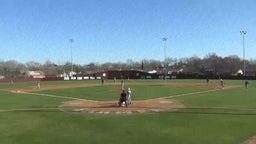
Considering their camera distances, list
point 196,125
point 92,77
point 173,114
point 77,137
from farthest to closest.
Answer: point 92,77 < point 173,114 < point 196,125 < point 77,137

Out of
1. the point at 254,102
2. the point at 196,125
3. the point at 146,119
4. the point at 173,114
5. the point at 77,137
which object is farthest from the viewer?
the point at 254,102

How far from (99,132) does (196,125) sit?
6362 millimetres

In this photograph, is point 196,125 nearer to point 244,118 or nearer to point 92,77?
point 244,118

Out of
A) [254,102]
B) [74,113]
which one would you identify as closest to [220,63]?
[254,102]

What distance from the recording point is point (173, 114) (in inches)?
1190

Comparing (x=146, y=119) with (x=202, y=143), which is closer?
(x=202, y=143)

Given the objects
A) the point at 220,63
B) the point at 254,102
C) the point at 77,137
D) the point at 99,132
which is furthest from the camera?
the point at 220,63

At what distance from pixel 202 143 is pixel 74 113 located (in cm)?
1433

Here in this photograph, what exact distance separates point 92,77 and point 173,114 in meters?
94.0

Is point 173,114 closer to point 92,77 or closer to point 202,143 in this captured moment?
point 202,143

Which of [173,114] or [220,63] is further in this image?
[220,63]

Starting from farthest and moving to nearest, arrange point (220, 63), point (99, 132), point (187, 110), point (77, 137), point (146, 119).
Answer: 1. point (220, 63)
2. point (187, 110)
3. point (146, 119)
4. point (99, 132)
5. point (77, 137)

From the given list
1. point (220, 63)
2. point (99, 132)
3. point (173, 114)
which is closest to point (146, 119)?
point (173, 114)

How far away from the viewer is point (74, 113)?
3147 cm
